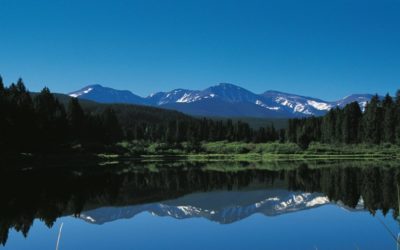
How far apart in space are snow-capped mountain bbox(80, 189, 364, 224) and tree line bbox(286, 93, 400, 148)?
8905 cm

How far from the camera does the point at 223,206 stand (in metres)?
35.0

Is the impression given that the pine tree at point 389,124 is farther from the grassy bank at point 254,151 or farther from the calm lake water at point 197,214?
the calm lake water at point 197,214

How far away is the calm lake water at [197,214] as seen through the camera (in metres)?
21.0

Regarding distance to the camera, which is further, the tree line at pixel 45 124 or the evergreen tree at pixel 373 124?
the evergreen tree at pixel 373 124

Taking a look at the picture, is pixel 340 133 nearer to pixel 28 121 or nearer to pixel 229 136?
pixel 229 136

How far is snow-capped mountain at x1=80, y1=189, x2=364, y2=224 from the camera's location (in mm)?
29250

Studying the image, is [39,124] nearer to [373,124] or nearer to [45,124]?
[45,124]

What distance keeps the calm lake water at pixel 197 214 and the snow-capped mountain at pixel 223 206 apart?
0.22 feet

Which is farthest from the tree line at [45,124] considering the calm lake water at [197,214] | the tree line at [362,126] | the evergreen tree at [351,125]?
the evergreen tree at [351,125]

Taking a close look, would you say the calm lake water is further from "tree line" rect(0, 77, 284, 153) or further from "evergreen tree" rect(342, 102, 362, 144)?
"evergreen tree" rect(342, 102, 362, 144)

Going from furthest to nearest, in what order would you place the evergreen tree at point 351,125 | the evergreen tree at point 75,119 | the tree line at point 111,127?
the evergreen tree at point 351,125
the evergreen tree at point 75,119
the tree line at point 111,127

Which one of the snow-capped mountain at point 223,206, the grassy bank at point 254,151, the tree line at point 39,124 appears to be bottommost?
the snow-capped mountain at point 223,206

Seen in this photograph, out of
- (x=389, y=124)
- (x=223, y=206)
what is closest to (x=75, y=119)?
(x=389, y=124)

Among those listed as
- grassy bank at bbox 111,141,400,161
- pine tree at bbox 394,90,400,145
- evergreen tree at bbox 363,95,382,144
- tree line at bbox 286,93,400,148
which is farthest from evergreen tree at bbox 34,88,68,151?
pine tree at bbox 394,90,400,145
